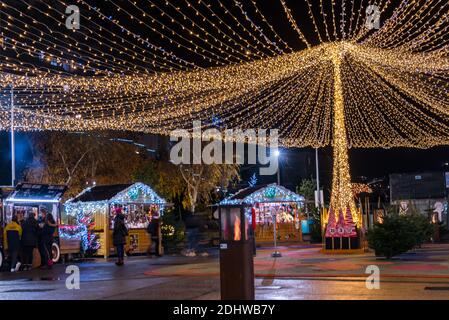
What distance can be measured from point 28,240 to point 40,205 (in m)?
3.25

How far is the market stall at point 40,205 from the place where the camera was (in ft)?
69.8

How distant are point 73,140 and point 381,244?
→ 20363 mm

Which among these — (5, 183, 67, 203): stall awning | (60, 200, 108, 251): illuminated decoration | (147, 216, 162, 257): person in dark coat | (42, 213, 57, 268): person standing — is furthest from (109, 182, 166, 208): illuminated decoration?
(42, 213, 57, 268): person standing

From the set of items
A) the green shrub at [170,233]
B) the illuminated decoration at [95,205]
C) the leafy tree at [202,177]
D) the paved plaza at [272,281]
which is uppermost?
the leafy tree at [202,177]

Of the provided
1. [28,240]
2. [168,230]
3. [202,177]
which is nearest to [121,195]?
[168,230]

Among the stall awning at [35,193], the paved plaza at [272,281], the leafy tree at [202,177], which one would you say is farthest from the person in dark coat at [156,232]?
the leafy tree at [202,177]

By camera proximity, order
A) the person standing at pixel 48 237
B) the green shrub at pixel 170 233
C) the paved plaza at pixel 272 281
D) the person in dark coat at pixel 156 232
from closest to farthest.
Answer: the paved plaza at pixel 272 281 → the person standing at pixel 48 237 → the person in dark coat at pixel 156 232 → the green shrub at pixel 170 233

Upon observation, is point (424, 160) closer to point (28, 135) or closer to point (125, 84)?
point (28, 135)

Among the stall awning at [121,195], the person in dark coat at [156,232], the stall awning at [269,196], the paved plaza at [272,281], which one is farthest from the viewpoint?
the stall awning at [269,196]

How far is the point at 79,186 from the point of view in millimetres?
37219

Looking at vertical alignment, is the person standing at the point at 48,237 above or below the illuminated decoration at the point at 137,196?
below

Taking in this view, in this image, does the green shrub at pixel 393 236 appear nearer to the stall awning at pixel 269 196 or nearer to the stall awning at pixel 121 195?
the stall awning at pixel 121 195

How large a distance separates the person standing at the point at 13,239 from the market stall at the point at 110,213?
5497 mm
